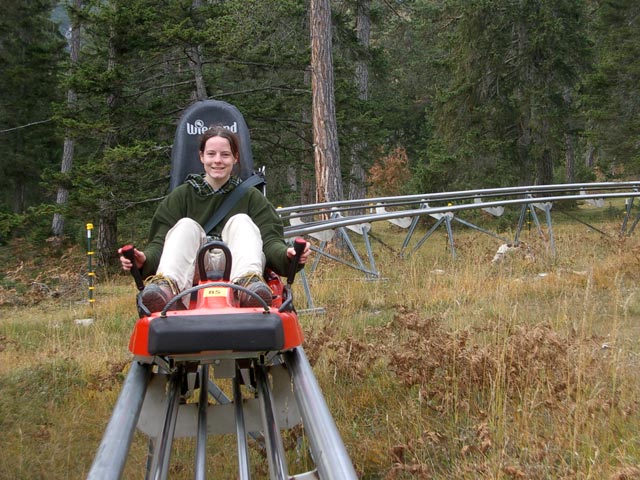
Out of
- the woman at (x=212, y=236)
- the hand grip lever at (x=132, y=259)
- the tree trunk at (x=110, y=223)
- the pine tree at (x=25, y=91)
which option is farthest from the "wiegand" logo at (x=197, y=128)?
the pine tree at (x=25, y=91)

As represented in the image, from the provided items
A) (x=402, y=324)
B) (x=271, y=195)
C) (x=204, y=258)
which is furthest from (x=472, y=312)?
(x=271, y=195)

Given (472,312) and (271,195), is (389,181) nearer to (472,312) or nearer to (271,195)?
(271,195)

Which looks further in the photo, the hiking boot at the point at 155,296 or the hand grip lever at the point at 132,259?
the hand grip lever at the point at 132,259

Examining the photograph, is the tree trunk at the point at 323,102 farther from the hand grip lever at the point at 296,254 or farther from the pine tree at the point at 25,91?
the pine tree at the point at 25,91

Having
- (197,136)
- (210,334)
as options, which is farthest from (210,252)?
(197,136)

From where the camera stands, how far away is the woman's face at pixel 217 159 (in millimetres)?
4086

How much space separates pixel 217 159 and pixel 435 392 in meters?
1.88

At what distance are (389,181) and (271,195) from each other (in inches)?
429

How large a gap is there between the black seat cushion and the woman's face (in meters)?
1.63

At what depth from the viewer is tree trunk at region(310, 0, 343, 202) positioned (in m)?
12.0

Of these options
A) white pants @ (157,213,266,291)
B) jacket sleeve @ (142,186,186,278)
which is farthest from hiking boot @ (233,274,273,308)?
jacket sleeve @ (142,186,186,278)

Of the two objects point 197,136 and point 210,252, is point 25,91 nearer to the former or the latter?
point 197,136

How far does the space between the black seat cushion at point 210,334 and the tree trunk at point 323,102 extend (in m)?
9.69

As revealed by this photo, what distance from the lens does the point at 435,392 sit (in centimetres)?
379
